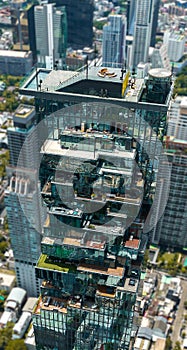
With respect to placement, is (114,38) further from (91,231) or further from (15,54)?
(91,231)

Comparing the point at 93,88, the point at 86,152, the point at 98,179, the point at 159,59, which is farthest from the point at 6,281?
the point at 159,59

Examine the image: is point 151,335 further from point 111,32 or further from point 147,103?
point 111,32

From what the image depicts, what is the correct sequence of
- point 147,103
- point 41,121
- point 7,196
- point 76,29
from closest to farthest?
point 147,103
point 41,121
point 7,196
point 76,29

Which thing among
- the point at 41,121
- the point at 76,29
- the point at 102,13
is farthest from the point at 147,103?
the point at 102,13

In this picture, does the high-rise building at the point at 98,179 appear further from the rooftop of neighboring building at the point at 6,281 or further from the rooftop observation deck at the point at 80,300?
the rooftop of neighboring building at the point at 6,281

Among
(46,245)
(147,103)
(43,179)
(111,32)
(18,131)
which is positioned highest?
(147,103)

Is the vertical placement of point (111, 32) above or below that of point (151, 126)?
below

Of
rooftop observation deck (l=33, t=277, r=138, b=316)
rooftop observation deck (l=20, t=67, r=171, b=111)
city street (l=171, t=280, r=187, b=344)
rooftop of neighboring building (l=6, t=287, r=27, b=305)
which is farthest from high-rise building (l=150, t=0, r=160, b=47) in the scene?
rooftop observation deck (l=33, t=277, r=138, b=316)

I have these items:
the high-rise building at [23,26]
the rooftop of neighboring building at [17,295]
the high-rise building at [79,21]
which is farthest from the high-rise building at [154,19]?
the rooftop of neighboring building at [17,295]
